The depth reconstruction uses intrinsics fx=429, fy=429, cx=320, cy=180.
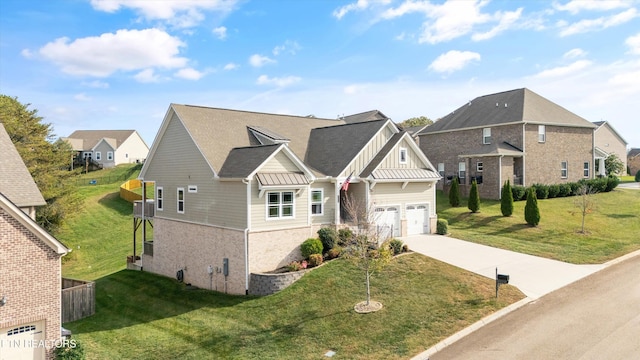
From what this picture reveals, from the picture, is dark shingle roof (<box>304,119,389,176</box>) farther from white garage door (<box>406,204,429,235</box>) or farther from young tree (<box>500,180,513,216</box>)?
young tree (<box>500,180,513,216</box>)

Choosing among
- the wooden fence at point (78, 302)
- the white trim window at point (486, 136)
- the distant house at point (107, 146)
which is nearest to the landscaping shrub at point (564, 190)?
the white trim window at point (486, 136)

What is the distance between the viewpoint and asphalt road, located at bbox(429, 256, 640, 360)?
1279 centimetres

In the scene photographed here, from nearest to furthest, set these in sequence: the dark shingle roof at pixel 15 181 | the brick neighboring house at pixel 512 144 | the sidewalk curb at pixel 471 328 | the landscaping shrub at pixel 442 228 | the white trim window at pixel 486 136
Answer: the sidewalk curb at pixel 471 328 → the dark shingle roof at pixel 15 181 → the landscaping shrub at pixel 442 228 → the brick neighboring house at pixel 512 144 → the white trim window at pixel 486 136

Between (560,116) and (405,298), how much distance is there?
113ft

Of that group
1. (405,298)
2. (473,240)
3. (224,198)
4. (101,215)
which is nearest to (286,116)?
(224,198)

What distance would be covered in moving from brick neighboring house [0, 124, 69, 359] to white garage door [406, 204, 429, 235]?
777 inches

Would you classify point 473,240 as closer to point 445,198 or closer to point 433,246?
point 433,246

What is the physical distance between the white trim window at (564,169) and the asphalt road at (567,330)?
26559 millimetres

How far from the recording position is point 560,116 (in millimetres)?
42594

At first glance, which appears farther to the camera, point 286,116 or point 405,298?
point 286,116

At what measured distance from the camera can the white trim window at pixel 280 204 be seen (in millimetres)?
22000

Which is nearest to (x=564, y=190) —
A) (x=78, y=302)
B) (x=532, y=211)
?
(x=532, y=211)

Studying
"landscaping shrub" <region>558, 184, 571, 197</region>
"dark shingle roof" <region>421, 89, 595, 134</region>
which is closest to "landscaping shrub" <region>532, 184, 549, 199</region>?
"landscaping shrub" <region>558, 184, 571, 197</region>

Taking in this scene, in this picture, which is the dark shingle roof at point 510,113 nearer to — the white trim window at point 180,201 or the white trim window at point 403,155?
the white trim window at point 403,155
